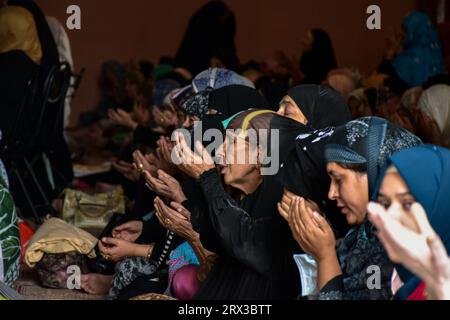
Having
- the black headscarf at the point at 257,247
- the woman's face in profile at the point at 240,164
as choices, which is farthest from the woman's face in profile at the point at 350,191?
the woman's face in profile at the point at 240,164

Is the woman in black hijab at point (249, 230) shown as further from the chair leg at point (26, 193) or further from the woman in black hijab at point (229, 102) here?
the chair leg at point (26, 193)

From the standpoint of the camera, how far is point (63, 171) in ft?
19.5

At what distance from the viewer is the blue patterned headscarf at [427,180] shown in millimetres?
2049

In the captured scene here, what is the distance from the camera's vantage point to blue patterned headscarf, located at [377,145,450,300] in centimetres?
205

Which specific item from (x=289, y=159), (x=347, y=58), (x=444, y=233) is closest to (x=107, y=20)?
(x=347, y=58)

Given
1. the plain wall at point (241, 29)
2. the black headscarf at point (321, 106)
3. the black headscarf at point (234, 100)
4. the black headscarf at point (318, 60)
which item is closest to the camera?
the black headscarf at point (321, 106)

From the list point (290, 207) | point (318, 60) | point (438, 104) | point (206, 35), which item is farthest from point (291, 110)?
point (206, 35)

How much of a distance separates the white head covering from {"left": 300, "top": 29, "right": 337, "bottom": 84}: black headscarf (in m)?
2.67

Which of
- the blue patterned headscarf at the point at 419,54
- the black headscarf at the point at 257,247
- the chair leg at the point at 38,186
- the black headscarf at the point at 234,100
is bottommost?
the chair leg at the point at 38,186

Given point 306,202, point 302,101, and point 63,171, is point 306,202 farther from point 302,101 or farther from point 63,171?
point 63,171

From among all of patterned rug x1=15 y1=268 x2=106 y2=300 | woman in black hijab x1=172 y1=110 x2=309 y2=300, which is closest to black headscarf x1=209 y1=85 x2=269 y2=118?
woman in black hijab x1=172 y1=110 x2=309 y2=300

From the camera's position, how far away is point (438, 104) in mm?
4613

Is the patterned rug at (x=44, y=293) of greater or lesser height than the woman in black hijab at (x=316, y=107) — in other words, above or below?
below

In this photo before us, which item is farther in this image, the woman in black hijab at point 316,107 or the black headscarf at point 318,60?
the black headscarf at point 318,60
